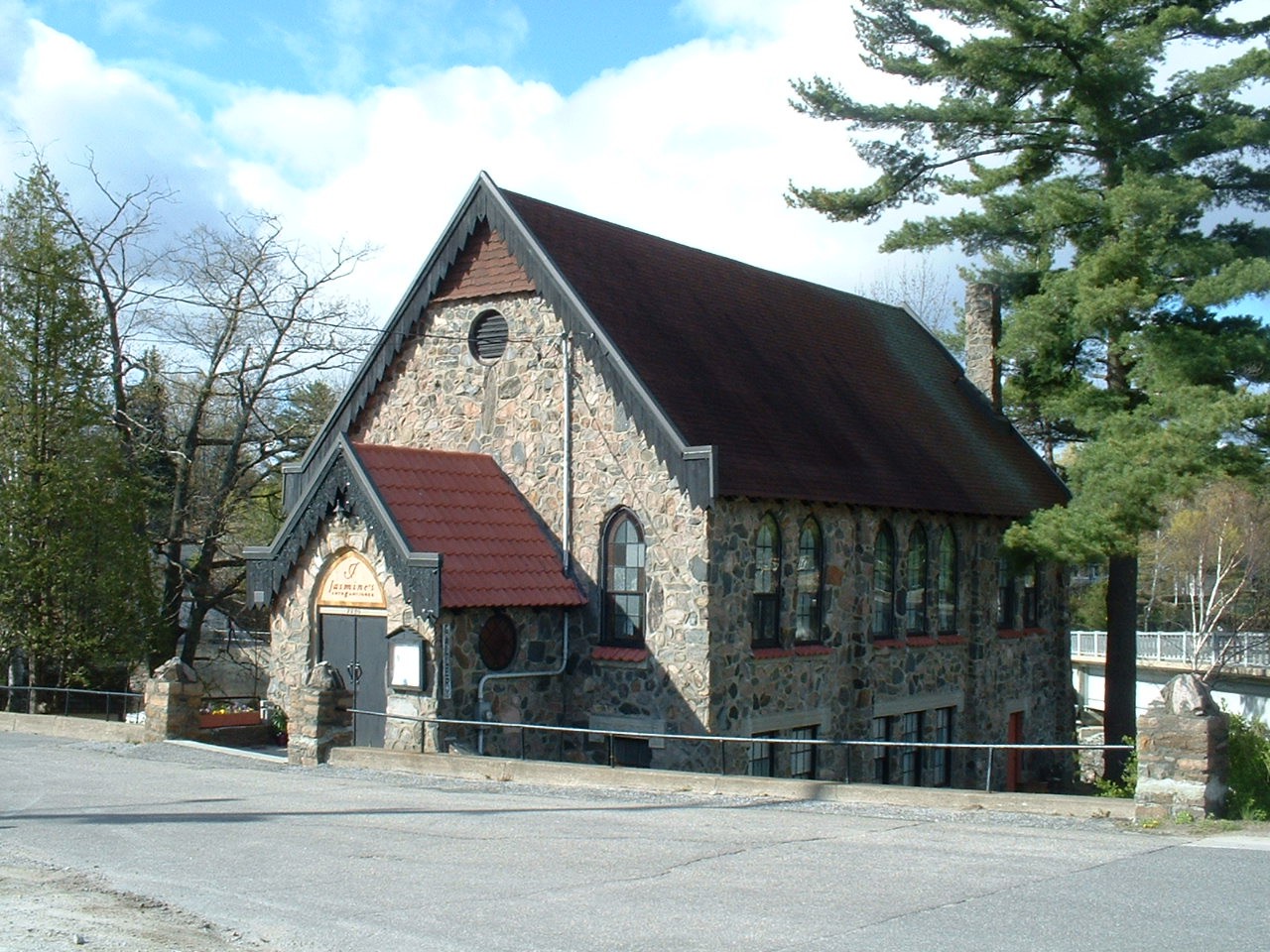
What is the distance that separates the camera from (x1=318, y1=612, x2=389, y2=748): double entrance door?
1920cm

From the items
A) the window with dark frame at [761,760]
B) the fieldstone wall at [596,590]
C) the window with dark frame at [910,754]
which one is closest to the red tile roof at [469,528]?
the fieldstone wall at [596,590]

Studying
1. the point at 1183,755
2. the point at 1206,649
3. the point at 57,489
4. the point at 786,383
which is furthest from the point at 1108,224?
the point at 1206,649

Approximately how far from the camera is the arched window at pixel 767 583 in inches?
791

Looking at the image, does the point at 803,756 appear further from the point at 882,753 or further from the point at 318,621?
the point at 318,621

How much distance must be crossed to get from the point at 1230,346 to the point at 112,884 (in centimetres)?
1883

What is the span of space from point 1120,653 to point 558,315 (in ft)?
40.9

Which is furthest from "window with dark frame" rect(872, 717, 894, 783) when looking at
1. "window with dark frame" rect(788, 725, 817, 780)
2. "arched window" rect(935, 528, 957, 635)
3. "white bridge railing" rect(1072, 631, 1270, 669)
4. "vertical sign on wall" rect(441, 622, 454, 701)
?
"white bridge railing" rect(1072, 631, 1270, 669)

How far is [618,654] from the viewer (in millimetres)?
19750

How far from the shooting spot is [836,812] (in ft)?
47.0

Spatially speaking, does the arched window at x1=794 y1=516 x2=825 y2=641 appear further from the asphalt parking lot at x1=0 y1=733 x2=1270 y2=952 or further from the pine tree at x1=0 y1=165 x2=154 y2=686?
the pine tree at x1=0 y1=165 x2=154 y2=686

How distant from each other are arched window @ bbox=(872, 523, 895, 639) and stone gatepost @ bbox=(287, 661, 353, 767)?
8.61 metres

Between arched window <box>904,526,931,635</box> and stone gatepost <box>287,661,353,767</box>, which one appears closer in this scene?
stone gatepost <box>287,661,353,767</box>

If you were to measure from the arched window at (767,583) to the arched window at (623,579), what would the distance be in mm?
1653

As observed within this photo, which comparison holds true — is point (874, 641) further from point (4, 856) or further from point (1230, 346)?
point (4, 856)
